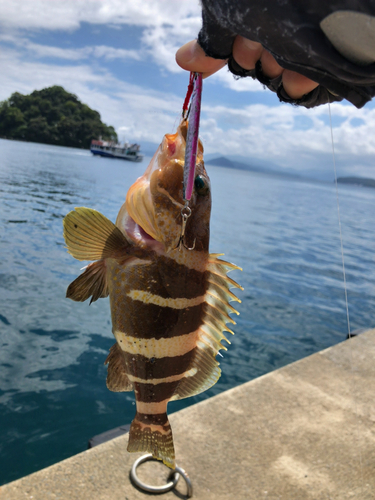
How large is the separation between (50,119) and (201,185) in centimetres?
8661

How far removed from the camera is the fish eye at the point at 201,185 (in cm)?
→ 197

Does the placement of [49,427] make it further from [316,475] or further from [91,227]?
[91,227]

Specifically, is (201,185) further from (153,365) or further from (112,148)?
(112,148)

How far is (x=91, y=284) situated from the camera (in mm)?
1974

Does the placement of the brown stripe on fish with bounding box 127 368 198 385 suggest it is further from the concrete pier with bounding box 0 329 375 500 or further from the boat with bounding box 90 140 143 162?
the boat with bounding box 90 140 143 162

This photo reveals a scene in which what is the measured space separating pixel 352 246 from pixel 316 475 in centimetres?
1947

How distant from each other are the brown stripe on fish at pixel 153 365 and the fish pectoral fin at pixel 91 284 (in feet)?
1.18

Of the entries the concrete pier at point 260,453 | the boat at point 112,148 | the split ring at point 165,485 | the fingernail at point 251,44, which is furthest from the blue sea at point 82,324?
the boat at point 112,148

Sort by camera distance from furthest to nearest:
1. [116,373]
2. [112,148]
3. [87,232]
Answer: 1. [112,148]
2. [116,373]
3. [87,232]

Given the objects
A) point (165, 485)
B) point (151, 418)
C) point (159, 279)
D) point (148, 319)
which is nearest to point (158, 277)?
point (159, 279)

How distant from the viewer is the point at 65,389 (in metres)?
5.64

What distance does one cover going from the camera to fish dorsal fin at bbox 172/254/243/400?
2.07 m

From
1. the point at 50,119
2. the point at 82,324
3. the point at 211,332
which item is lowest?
the point at 82,324

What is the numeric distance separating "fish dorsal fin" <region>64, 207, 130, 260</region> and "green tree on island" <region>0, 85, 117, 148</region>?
256 ft
